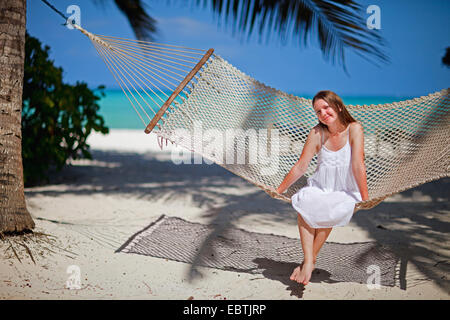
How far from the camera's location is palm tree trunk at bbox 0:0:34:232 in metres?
1.66

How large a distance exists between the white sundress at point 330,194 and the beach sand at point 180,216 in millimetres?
339

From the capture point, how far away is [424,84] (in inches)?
970

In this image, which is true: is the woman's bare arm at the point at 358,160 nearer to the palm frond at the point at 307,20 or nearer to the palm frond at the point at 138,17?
the palm frond at the point at 307,20

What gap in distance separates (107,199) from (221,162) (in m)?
1.47

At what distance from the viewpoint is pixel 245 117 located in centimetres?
195

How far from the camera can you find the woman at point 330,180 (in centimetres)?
137

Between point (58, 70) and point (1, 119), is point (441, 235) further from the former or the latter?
point (58, 70)

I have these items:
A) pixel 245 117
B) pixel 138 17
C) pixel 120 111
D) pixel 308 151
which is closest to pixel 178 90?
pixel 245 117

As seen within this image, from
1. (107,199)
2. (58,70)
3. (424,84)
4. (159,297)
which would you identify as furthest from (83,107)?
(424,84)

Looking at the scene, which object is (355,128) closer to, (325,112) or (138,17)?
(325,112)

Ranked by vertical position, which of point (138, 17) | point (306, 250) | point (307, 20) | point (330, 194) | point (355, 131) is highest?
point (138, 17)

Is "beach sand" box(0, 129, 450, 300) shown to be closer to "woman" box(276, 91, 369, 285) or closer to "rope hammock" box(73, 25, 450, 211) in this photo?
"woman" box(276, 91, 369, 285)

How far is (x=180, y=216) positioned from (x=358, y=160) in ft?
4.65

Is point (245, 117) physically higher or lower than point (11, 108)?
higher
